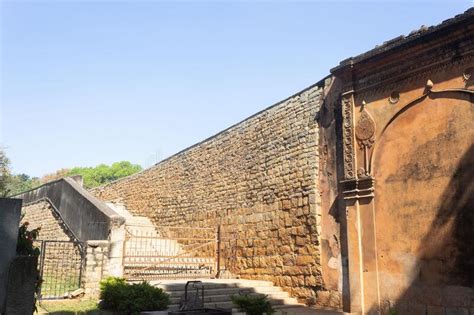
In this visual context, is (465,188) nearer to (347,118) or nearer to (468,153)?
(468,153)

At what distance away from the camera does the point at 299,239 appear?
30.1 ft

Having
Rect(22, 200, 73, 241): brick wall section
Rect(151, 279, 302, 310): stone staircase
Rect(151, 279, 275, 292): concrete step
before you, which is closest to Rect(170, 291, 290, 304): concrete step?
Rect(151, 279, 302, 310): stone staircase

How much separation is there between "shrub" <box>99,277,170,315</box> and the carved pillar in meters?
3.51

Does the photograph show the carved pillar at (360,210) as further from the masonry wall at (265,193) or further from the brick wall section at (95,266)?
the brick wall section at (95,266)

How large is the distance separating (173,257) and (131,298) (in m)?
3.05

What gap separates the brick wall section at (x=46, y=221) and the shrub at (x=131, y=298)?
5.50 meters

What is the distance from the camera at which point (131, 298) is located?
23.4ft

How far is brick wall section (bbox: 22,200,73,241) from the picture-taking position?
1351cm

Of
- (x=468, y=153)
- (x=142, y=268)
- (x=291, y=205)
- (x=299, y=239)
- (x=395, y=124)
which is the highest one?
(x=395, y=124)

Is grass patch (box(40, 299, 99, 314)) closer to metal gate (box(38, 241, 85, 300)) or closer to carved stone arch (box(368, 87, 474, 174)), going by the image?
metal gate (box(38, 241, 85, 300))

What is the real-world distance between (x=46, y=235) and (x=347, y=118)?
37.1 feet

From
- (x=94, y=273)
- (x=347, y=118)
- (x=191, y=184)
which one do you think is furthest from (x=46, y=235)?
(x=347, y=118)

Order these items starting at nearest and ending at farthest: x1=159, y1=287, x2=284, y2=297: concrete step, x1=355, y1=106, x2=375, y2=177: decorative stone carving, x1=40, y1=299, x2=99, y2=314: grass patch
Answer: x1=40, y1=299, x2=99, y2=314: grass patch, x1=355, y1=106, x2=375, y2=177: decorative stone carving, x1=159, y1=287, x2=284, y2=297: concrete step

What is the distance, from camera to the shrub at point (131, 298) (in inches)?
277
